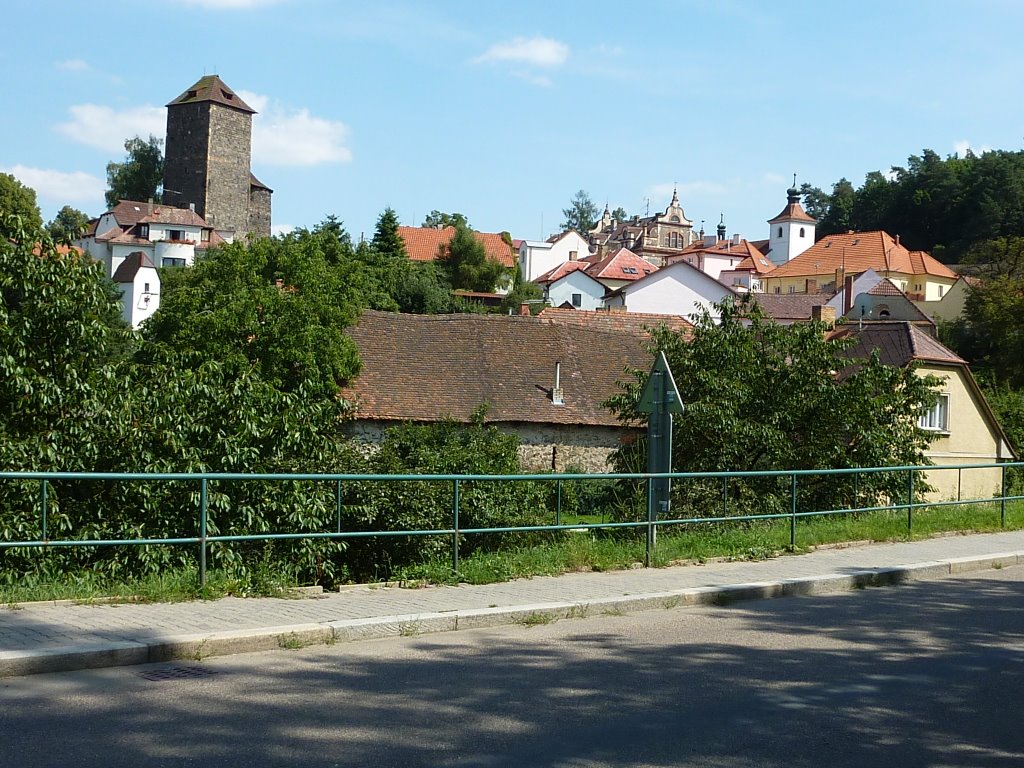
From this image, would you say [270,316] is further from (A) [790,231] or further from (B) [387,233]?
(A) [790,231]

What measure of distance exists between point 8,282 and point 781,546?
10356 millimetres

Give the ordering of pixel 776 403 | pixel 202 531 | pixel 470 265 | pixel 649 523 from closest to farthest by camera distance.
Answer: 1. pixel 202 531
2. pixel 649 523
3. pixel 776 403
4. pixel 470 265

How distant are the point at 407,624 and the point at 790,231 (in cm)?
16535

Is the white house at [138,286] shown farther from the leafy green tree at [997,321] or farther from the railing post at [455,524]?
the railing post at [455,524]

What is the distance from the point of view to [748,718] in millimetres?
6883

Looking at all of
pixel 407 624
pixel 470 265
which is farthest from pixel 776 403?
pixel 470 265

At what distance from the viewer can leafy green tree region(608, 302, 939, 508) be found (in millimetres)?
22562

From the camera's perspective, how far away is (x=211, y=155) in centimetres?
12888

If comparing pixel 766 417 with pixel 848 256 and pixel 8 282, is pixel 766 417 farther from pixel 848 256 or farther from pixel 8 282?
pixel 848 256

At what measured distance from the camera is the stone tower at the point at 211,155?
129 m

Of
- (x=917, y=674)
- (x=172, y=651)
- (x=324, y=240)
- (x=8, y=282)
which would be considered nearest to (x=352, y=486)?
(x=8, y=282)

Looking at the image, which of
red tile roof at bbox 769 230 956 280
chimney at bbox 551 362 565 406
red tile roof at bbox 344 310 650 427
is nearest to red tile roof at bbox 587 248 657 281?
red tile roof at bbox 769 230 956 280

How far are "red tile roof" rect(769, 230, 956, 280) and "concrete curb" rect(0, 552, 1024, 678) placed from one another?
11880cm

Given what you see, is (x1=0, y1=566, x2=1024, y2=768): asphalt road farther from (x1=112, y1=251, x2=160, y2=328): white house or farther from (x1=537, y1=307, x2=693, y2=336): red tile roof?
(x1=112, y1=251, x2=160, y2=328): white house
